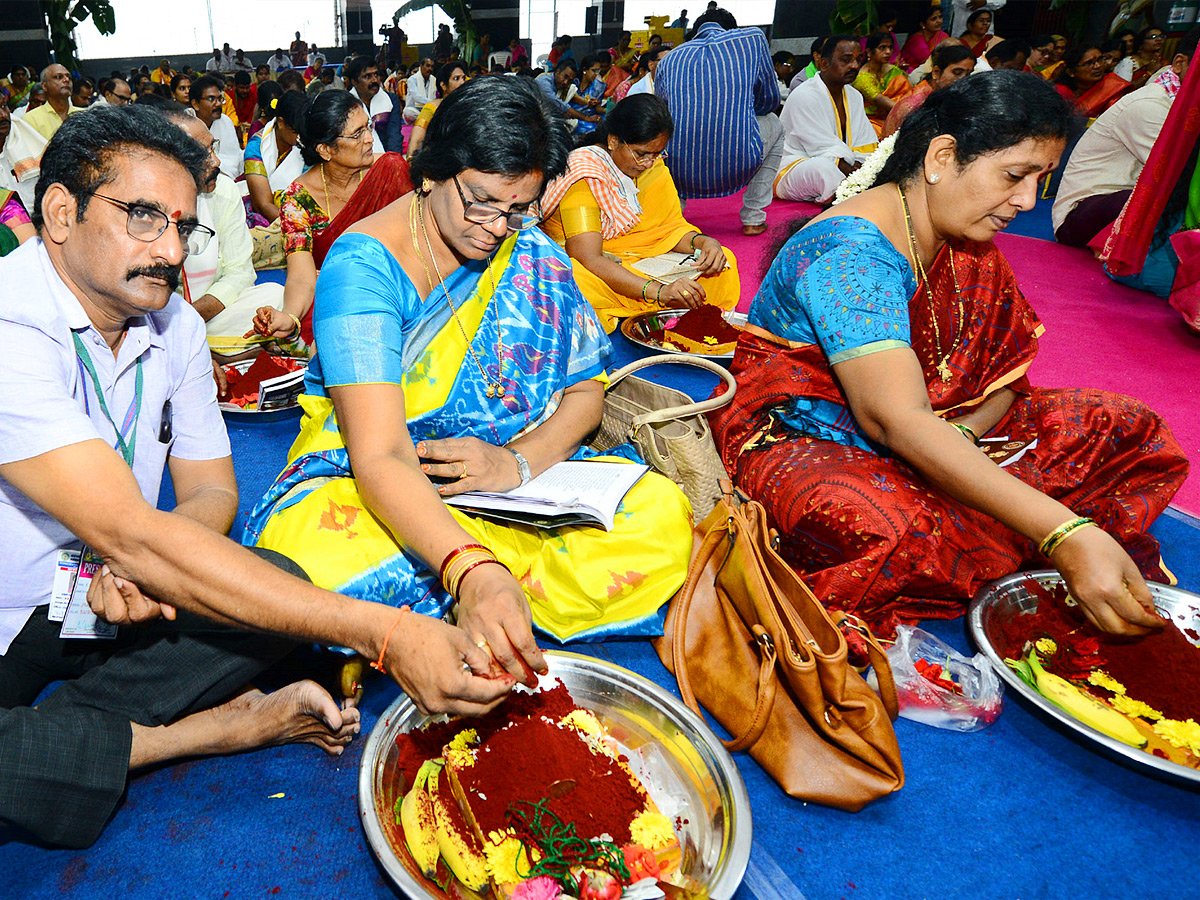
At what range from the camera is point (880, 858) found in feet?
4.78

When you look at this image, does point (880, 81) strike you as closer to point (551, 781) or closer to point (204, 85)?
point (204, 85)

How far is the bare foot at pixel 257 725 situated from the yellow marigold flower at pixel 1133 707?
155cm

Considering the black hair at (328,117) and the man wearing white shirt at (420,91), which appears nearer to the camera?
the black hair at (328,117)

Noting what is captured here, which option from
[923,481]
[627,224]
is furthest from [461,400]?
[627,224]

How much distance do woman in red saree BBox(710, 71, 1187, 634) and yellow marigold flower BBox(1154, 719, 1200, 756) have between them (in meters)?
0.22

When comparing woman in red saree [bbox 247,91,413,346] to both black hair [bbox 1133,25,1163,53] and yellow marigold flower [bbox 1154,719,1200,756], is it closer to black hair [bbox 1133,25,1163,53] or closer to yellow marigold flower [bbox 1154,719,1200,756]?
yellow marigold flower [bbox 1154,719,1200,756]

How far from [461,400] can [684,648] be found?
0.74 m

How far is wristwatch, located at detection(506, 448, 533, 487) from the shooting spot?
1839mm

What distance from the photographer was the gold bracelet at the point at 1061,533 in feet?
5.21

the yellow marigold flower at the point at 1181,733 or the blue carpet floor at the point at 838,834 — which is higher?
the yellow marigold flower at the point at 1181,733

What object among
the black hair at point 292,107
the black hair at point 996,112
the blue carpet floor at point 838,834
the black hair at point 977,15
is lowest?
the blue carpet floor at point 838,834

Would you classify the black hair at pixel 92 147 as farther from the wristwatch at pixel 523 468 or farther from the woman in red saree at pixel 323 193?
the woman in red saree at pixel 323 193

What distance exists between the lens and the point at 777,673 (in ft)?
5.23

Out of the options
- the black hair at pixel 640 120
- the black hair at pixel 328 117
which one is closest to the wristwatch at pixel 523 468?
the black hair at pixel 328 117
